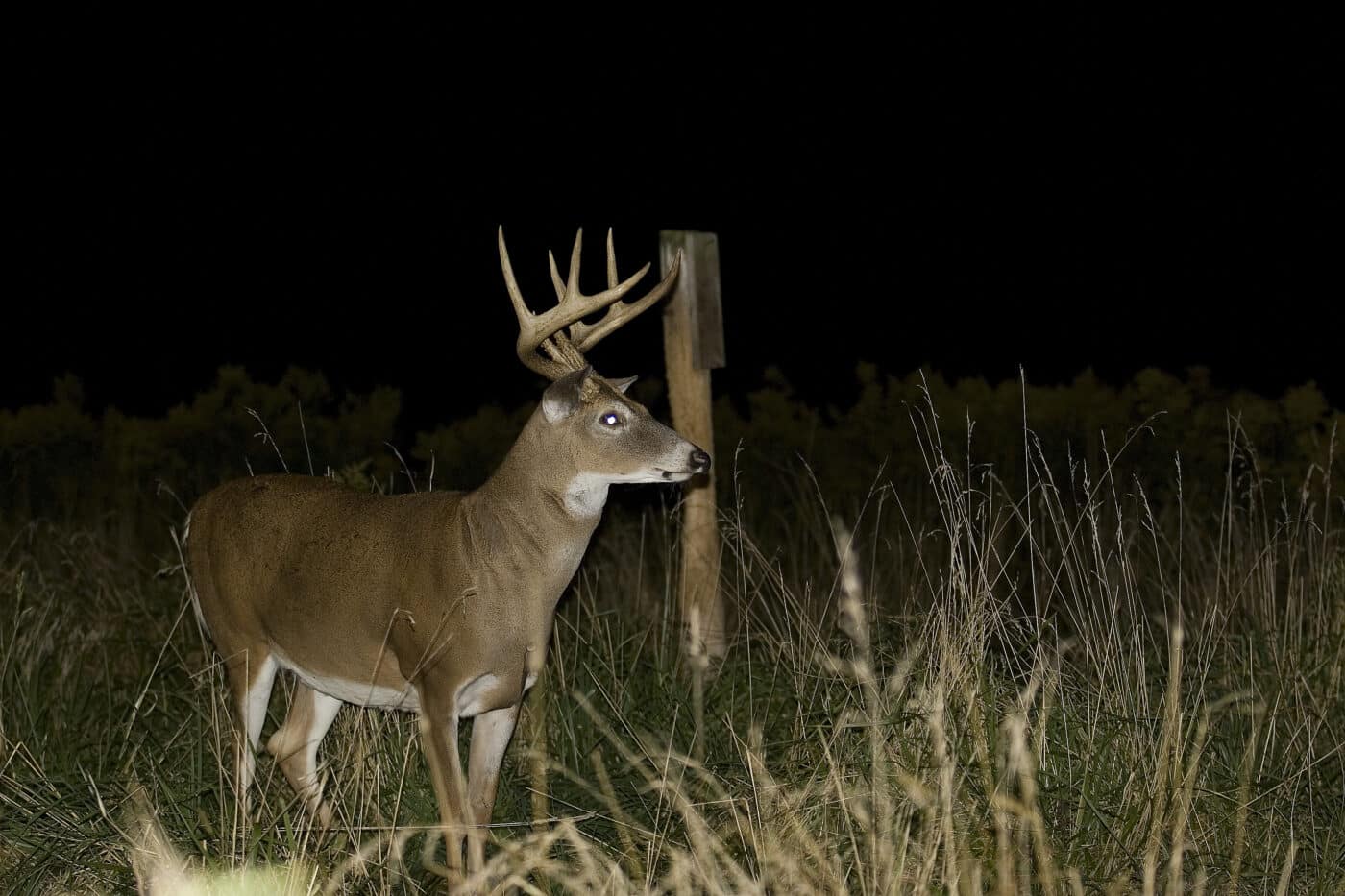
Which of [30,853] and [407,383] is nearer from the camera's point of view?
[30,853]

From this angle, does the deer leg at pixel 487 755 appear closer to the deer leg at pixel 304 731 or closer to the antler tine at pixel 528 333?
the deer leg at pixel 304 731

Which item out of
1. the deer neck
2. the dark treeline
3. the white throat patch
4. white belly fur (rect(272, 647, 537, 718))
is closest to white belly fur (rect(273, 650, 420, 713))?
white belly fur (rect(272, 647, 537, 718))

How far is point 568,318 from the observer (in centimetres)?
518

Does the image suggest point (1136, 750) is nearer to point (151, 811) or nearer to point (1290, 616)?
point (1290, 616)

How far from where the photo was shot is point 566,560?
16.4ft

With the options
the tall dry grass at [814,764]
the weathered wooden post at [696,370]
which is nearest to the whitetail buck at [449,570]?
the tall dry grass at [814,764]

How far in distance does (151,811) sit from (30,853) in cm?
44

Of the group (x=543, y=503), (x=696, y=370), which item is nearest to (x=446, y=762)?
(x=543, y=503)

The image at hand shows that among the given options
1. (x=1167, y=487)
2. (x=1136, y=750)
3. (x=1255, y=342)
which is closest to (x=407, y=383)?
(x=1255, y=342)

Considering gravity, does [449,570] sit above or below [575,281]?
below

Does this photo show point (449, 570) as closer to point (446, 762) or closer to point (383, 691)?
point (383, 691)

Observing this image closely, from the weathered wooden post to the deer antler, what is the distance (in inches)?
46.5

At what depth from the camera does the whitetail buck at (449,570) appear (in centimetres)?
476

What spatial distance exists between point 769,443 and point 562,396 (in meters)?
4.73
